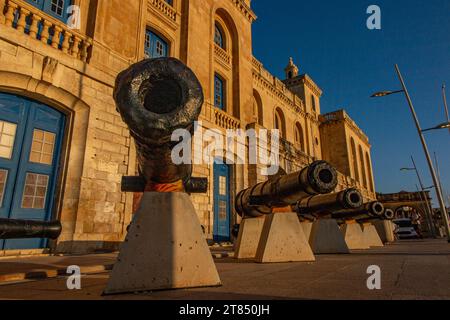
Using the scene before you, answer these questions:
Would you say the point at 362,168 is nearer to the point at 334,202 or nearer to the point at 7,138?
the point at 334,202

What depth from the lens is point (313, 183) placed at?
4.20 meters

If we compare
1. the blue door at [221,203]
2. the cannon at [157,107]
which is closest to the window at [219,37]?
the blue door at [221,203]

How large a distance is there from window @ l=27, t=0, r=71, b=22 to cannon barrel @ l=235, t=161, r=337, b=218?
7258 mm

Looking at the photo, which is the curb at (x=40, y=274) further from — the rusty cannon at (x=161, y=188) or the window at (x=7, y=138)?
the window at (x=7, y=138)

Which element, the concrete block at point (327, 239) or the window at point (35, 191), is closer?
the window at point (35, 191)

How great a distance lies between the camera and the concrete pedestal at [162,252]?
2.14m

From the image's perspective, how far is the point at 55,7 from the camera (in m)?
7.57

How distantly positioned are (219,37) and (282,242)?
1333 cm

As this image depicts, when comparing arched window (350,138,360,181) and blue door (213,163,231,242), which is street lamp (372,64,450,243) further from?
arched window (350,138,360,181)

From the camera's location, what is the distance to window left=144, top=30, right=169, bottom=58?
10.4 m
